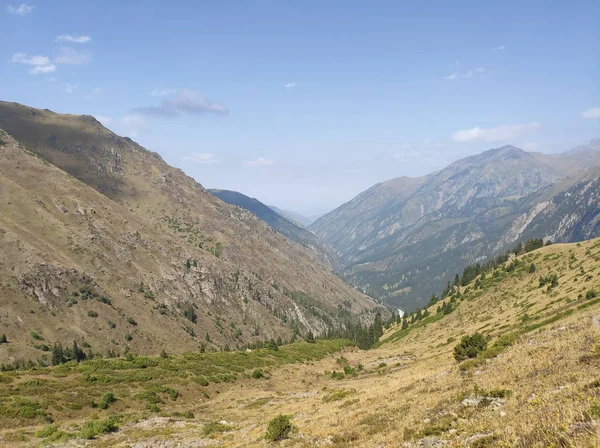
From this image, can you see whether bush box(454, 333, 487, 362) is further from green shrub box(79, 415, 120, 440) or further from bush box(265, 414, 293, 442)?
green shrub box(79, 415, 120, 440)

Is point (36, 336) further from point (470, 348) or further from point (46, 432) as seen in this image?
point (470, 348)

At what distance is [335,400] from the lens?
30.9m

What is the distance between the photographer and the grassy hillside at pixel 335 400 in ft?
41.8

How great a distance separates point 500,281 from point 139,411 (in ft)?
345

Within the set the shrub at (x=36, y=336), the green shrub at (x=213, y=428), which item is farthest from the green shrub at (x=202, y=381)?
the shrub at (x=36, y=336)

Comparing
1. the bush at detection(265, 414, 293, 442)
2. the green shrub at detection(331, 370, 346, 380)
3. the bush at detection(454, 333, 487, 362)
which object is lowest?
the green shrub at detection(331, 370, 346, 380)

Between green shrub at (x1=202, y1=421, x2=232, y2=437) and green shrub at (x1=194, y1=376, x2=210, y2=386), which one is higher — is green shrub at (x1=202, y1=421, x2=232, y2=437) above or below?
above

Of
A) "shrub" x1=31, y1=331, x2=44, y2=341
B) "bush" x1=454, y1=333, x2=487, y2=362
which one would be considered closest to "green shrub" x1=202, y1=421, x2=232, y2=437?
"bush" x1=454, y1=333, x2=487, y2=362

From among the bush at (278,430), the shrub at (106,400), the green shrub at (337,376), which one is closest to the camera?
the bush at (278,430)

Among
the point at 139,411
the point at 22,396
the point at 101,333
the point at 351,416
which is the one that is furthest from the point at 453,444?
the point at 101,333

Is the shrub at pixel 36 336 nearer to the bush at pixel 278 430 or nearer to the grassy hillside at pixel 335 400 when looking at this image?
the grassy hillside at pixel 335 400

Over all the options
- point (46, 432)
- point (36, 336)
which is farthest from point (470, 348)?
point (36, 336)

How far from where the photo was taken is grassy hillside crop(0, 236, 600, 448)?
12734 millimetres

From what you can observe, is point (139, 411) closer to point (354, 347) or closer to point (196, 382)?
point (196, 382)
